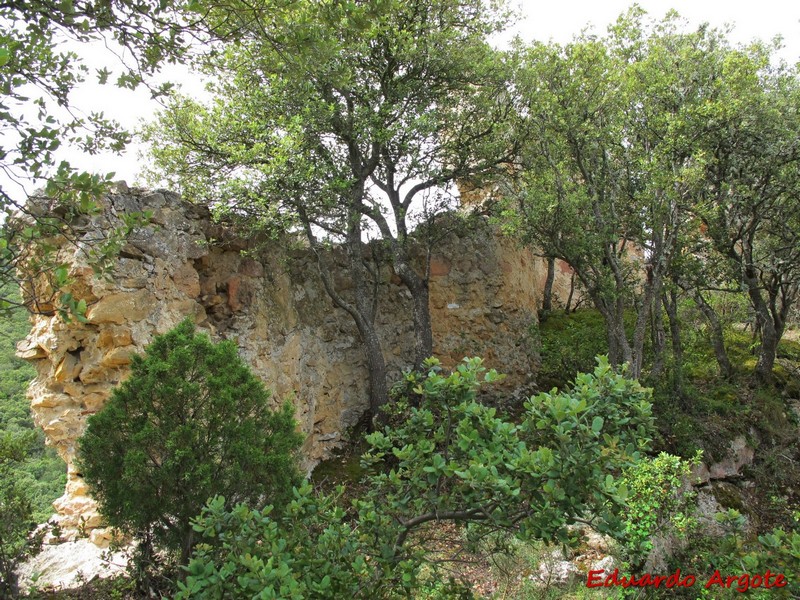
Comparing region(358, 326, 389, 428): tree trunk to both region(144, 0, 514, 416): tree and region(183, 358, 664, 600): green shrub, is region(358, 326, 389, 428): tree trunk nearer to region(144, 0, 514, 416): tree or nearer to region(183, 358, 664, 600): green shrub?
region(144, 0, 514, 416): tree

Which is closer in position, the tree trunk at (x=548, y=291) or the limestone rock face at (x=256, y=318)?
the limestone rock face at (x=256, y=318)

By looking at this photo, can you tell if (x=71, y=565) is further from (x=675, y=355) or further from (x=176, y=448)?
(x=675, y=355)

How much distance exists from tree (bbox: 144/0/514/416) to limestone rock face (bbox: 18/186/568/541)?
513 millimetres

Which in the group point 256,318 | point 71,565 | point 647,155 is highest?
point 647,155

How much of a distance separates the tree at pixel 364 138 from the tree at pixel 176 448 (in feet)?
11.7

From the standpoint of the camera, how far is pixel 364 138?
8.82 m

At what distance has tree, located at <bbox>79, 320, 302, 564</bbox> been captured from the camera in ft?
14.2

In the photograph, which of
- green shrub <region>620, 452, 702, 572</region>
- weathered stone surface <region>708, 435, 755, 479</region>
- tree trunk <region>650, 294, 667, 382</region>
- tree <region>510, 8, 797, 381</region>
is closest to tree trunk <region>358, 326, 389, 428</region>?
tree <region>510, 8, 797, 381</region>

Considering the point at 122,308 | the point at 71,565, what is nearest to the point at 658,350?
the point at 122,308

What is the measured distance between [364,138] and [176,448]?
5.95m

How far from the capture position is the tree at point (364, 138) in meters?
7.95

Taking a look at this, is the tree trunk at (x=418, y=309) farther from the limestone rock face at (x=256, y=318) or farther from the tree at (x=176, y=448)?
the tree at (x=176, y=448)

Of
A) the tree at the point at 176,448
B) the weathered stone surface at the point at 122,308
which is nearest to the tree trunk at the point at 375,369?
the weathered stone surface at the point at 122,308

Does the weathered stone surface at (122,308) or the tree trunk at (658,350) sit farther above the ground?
the weathered stone surface at (122,308)
